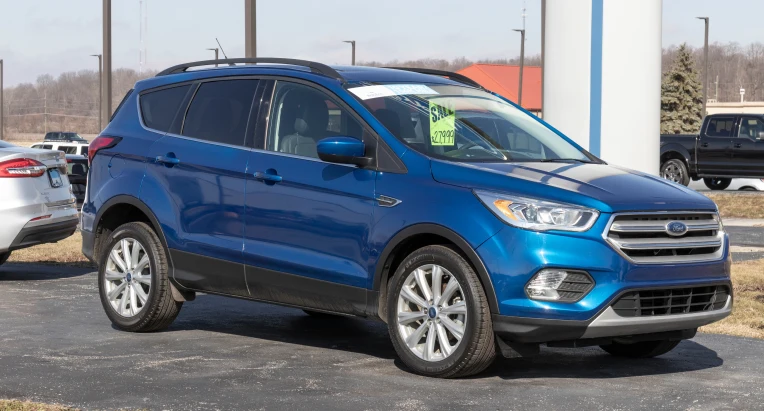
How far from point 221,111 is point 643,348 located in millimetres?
3228

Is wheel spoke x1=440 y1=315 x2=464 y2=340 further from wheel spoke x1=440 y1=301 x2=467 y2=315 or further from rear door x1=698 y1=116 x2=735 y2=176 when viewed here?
rear door x1=698 y1=116 x2=735 y2=176

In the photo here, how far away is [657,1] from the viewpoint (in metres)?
11.5

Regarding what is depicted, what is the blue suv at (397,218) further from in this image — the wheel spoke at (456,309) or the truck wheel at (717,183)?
the truck wheel at (717,183)

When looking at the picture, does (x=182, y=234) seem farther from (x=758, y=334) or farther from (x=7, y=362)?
Result: (x=758, y=334)

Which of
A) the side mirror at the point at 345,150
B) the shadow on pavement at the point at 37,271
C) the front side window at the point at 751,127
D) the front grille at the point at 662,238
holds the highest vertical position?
the front side window at the point at 751,127

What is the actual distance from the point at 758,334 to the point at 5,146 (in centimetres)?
788

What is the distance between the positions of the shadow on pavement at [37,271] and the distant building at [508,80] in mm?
88089

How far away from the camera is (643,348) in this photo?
7.75 m

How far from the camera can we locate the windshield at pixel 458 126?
287 inches

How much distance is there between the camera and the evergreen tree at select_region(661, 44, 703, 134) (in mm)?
82688

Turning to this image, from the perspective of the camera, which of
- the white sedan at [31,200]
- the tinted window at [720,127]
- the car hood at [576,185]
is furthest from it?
the tinted window at [720,127]

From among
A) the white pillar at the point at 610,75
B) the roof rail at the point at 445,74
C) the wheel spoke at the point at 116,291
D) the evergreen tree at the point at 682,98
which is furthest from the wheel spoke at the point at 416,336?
the evergreen tree at the point at 682,98

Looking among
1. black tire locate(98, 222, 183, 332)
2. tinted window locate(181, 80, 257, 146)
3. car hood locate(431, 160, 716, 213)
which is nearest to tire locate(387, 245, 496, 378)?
car hood locate(431, 160, 716, 213)

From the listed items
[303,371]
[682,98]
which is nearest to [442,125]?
[303,371]
